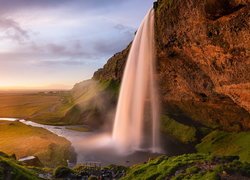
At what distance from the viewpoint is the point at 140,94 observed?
81500 millimetres

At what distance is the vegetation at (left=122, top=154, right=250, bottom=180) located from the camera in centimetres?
2531

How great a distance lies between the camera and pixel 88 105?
370 ft

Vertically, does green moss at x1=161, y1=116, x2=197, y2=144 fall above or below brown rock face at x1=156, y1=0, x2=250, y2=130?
below

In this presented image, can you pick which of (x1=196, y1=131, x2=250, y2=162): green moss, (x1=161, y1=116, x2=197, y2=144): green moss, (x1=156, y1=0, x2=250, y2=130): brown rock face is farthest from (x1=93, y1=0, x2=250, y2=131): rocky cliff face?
(x1=196, y1=131, x2=250, y2=162): green moss

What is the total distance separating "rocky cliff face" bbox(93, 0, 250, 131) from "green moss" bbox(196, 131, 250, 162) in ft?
10.2

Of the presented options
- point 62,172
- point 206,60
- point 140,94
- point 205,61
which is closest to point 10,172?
point 62,172

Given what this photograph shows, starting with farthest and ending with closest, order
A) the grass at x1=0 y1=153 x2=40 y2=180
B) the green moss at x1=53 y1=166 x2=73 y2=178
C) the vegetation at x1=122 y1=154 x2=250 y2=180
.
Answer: the green moss at x1=53 y1=166 x2=73 y2=178
the grass at x1=0 y1=153 x2=40 y2=180
the vegetation at x1=122 y1=154 x2=250 y2=180

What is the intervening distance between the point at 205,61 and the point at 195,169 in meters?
35.5

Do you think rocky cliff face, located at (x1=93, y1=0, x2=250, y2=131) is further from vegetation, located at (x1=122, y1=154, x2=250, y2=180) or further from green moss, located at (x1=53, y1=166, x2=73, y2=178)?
green moss, located at (x1=53, y1=166, x2=73, y2=178)

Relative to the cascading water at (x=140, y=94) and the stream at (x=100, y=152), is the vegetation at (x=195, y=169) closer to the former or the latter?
the stream at (x=100, y=152)

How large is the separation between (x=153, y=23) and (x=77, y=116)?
4727 centimetres

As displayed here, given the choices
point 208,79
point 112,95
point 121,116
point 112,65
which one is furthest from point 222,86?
point 112,65

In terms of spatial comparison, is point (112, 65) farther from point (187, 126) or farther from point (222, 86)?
point (222, 86)

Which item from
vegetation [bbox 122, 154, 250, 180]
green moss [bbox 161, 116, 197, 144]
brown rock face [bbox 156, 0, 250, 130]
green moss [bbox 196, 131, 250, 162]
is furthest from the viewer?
green moss [bbox 161, 116, 197, 144]
